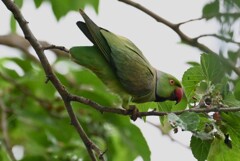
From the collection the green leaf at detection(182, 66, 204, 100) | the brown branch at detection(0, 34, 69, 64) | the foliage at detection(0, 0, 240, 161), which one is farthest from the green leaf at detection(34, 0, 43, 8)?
the green leaf at detection(182, 66, 204, 100)

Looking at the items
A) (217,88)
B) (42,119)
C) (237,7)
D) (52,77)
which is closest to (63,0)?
(42,119)

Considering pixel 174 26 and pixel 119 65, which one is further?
pixel 174 26

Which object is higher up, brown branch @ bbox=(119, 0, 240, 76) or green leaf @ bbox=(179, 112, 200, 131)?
brown branch @ bbox=(119, 0, 240, 76)

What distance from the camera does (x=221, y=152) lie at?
214 cm

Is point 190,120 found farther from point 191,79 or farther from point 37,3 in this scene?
point 37,3

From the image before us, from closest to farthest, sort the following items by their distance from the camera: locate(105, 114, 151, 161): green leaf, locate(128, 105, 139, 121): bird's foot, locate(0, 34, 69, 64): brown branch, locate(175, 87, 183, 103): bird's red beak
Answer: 1. locate(128, 105, 139, 121): bird's foot
2. locate(175, 87, 183, 103): bird's red beak
3. locate(105, 114, 151, 161): green leaf
4. locate(0, 34, 69, 64): brown branch

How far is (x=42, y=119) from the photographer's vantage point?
3738mm

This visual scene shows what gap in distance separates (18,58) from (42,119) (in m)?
0.74

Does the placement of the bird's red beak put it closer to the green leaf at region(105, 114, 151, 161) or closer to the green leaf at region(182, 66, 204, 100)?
the green leaf at region(182, 66, 204, 100)

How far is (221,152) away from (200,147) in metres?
0.09

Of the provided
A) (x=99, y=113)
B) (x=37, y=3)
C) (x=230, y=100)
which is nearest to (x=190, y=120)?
(x=230, y=100)

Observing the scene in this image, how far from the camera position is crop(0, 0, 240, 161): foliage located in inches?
78.6

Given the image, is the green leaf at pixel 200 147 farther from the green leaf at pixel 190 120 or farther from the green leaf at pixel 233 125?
the green leaf at pixel 190 120

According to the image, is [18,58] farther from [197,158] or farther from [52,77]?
[197,158]
